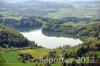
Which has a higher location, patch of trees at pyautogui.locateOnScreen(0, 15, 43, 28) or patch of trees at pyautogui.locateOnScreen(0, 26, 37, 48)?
patch of trees at pyautogui.locateOnScreen(0, 26, 37, 48)

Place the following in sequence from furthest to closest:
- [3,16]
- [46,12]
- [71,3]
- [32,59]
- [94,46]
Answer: [71,3]
[46,12]
[3,16]
[94,46]
[32,59]

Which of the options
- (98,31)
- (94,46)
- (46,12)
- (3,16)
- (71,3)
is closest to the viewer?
(94,46)

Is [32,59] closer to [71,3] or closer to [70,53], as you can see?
[70,53]

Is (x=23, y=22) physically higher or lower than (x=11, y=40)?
lower

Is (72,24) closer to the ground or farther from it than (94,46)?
closer to the ground

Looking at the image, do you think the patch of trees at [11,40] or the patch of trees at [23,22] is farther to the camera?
the patch of trees at [23,22]

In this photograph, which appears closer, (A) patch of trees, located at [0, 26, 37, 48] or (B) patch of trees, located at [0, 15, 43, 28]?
(A) patch of trees, located at [0, 26, 37, 48]

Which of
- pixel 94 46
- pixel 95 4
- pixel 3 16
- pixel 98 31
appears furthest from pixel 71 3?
pixel 94 46

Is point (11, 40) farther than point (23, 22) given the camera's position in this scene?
No

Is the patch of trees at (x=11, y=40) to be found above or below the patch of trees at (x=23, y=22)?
above

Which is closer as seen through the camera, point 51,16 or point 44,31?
point 44,31
